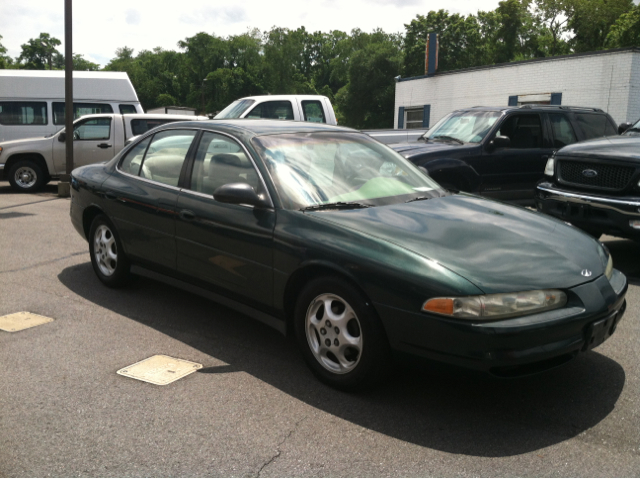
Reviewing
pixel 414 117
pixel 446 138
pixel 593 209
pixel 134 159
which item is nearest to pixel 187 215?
pixel 134 159

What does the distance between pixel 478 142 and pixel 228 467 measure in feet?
24.6

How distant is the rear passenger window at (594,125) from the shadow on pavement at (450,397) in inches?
262

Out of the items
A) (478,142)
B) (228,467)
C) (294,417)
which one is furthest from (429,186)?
(478,142)

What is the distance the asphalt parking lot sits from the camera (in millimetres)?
2885

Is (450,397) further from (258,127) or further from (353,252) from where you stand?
(258,127)

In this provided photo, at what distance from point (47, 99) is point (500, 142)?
39.7 ft

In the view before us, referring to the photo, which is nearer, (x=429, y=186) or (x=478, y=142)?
(x=429, y=186)

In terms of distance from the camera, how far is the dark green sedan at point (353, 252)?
3170mm

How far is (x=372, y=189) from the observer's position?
4.32 metres

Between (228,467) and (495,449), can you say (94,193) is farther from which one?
(495,449)

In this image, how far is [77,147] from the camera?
14.0 m

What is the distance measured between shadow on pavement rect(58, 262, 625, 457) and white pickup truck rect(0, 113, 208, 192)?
33.1 ft

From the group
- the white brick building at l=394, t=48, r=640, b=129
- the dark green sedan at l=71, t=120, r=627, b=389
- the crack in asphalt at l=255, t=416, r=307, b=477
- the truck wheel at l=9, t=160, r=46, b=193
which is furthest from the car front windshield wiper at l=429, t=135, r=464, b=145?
the white brick building at l=394, t=48, r=640, b=129

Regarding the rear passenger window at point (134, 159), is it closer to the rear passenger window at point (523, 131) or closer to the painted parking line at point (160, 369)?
the painted parking line at point (160, 369)
